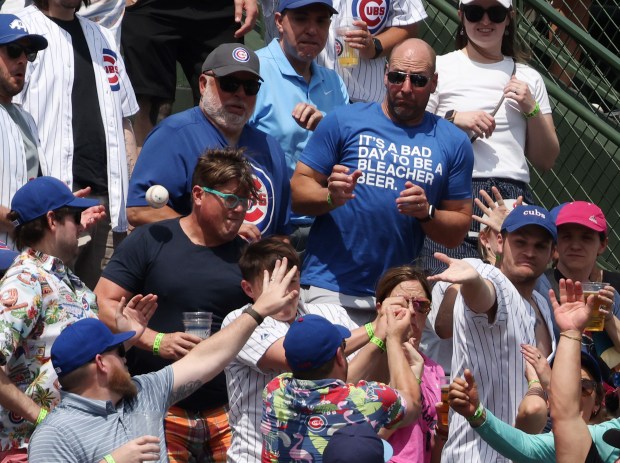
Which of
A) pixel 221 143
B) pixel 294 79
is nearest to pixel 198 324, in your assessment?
pixel 221 143

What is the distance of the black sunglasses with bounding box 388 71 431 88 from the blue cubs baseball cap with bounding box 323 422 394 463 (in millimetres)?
2723

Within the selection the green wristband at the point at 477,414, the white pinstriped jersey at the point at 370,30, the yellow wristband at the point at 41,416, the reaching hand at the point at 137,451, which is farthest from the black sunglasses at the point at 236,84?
the reaching hand at the point at 137,451

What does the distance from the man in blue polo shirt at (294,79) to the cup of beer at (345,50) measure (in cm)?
30

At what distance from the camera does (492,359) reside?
20.4ft

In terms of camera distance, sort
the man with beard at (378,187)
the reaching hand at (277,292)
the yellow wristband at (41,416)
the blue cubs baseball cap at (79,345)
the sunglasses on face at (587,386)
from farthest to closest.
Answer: the man with beard at (378,187) → the sunglasses on face at (587,386) → the reaching hand at (277,292) → the yellow wristband at (41,416) → the blue cubs baseball cap at (79,345)

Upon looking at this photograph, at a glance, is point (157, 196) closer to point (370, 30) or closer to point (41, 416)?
point (41, 416)

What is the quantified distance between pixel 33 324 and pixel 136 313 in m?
0.47

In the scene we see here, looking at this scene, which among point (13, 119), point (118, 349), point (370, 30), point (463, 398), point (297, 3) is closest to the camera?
point (118, 349)

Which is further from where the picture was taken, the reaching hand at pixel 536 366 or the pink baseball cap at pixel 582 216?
the pink baseball cap at pixel 582 216

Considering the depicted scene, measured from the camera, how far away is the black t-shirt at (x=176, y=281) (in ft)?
21.2

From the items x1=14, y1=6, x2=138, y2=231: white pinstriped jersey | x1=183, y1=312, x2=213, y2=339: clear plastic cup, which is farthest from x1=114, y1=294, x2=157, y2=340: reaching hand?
x1=14, y1=6, x2=138, y2=231: white pinstriped jersey

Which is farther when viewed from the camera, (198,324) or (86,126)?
(86,126)

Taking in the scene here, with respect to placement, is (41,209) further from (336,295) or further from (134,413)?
(336,295)

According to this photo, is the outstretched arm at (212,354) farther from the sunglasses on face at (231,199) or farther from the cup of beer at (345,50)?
the cup of beer at (345,50)
